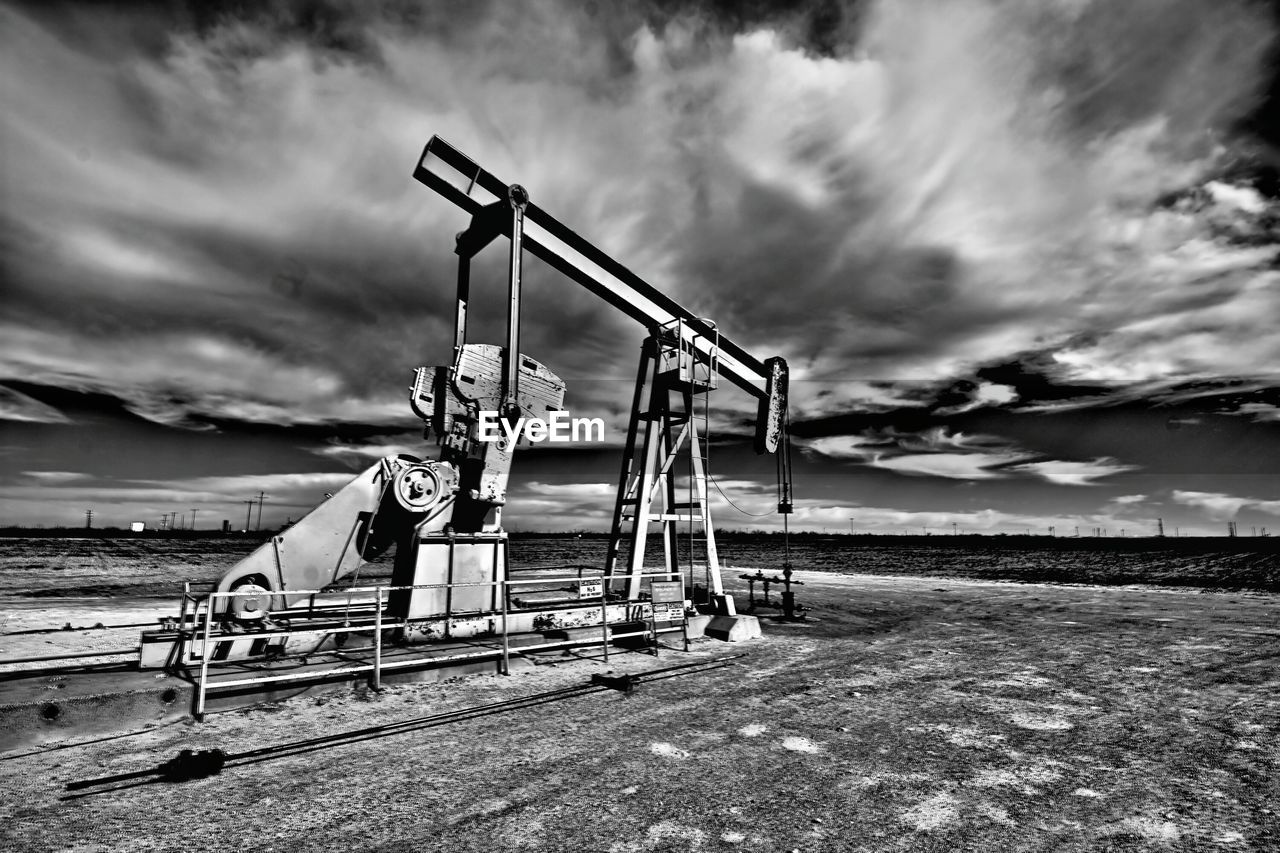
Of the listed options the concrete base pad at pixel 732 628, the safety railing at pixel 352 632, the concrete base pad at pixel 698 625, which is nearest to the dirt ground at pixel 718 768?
the safety railing at pixel 352 632

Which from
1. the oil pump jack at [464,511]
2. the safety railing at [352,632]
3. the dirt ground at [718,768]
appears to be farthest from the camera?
the oil pump jack at [464,511]

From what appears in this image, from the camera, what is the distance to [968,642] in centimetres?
1119

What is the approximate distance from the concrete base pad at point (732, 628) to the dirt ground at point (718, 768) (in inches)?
81.4

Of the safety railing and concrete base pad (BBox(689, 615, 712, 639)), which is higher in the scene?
the safety railing

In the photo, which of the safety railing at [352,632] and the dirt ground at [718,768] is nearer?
the dirt ground at [718,768]

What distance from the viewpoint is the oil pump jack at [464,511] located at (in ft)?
25.3

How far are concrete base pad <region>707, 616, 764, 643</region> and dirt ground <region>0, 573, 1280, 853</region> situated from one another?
207 centimetres

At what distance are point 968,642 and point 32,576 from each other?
136ft

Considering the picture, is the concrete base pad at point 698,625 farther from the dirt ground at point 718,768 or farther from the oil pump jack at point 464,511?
the dirt ground at point 718,768

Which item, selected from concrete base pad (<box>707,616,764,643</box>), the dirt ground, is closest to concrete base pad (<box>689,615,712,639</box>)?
concrete base pad (<box>707,616,764,643</box>)

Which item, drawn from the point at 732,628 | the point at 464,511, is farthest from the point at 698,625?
the point at 464,511

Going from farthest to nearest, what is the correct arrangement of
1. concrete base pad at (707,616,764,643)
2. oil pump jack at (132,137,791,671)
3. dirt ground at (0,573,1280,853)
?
concrete base pad at (707,616,764,643) → oil pump jack at (132,137,791,671) → dirt ground at (0,573,1280,853)

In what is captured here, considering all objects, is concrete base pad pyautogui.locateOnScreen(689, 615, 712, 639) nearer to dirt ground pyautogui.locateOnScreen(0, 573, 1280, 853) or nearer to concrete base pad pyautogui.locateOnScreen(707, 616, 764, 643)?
concrete base pad pyautogui.locateOnScreen(707, 616, 764, 643)

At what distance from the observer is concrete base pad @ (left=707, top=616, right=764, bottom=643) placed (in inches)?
424
